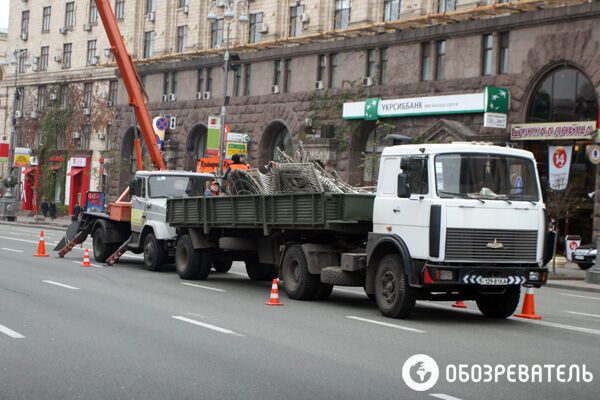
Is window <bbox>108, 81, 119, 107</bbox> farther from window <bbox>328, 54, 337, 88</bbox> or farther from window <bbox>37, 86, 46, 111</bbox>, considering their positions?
window <bbox>328, 54, 337, 88</bbox>

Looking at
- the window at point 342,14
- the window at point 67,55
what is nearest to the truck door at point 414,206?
the window at point 342,14

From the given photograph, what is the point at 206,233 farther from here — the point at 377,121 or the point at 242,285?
the point at 377,121

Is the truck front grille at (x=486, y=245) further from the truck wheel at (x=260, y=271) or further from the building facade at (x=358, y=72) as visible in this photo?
the building facade at (x=358, y=72)

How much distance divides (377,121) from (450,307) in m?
24.3

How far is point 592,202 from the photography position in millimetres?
34188

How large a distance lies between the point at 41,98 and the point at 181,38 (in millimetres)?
19492

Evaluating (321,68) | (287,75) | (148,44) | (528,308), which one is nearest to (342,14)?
(321,68)

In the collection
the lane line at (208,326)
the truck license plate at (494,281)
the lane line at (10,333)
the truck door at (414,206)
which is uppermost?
the truck door at (414,206)

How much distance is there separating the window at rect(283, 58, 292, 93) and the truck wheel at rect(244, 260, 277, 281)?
1011 inches

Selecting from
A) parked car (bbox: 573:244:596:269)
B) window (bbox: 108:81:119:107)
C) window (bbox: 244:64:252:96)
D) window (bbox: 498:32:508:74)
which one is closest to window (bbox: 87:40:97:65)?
window (bbox: 108:81:119:107)

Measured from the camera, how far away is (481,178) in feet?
49.5

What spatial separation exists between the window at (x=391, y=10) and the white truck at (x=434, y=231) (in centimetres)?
2605

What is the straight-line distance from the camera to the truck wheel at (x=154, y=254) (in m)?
24.3

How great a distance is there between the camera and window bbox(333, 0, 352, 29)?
45.2 metres
